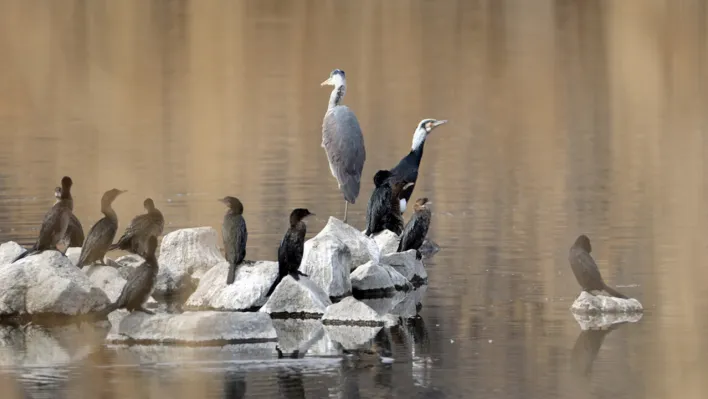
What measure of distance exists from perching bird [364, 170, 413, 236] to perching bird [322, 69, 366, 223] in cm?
125

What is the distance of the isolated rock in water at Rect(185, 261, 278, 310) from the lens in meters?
16.0

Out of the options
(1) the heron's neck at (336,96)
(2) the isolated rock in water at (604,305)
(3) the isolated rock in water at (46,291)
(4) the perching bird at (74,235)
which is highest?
(1) the heron's neck at (336,96)

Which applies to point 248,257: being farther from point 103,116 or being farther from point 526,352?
point 103,116

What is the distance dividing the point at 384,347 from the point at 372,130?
19.8 m

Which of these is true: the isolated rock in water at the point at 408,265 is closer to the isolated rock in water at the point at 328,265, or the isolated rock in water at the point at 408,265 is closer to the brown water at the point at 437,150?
the brown water at the point at 437,150

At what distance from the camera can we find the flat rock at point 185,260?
1722 cm

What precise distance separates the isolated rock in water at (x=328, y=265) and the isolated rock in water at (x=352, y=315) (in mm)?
1173

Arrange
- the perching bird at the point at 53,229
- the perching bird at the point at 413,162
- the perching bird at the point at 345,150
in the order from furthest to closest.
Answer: the perching bird at the point at 413,162 → the perching bird at the point at 345,150 → the perching bird at the point at 53,229

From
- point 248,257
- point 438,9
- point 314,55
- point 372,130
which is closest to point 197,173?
point 372,130

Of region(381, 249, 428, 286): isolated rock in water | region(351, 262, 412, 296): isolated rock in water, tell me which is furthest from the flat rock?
region(381, 249, 428, 286): isolated rock in water

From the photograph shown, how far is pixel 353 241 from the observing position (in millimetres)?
17422

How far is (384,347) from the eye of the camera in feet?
46.0

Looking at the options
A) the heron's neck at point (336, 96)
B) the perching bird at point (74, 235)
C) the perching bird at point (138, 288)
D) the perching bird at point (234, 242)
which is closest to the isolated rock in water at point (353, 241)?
the perching bird at point (234, 242)

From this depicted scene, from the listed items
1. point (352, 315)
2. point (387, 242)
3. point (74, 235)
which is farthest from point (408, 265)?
point (74, 235)
